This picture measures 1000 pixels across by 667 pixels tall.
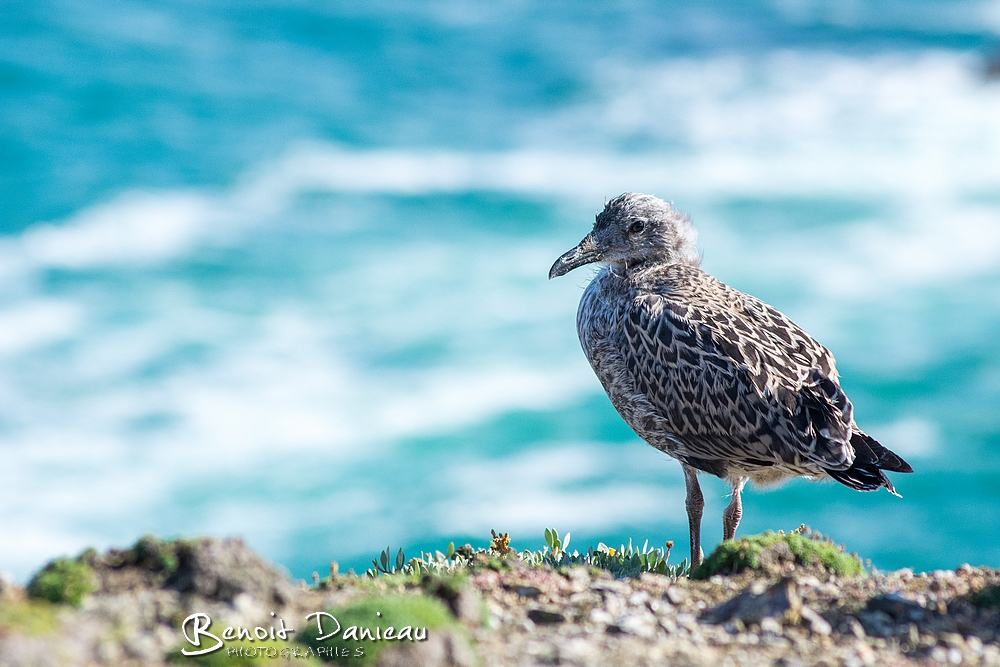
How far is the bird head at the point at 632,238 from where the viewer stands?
945cm

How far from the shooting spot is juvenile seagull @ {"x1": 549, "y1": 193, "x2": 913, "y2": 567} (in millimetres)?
7648

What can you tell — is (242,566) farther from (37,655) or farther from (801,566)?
(801,566)

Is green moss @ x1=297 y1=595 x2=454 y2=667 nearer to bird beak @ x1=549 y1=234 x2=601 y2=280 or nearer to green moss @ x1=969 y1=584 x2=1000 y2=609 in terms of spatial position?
green moss @ x1=969 y1=584 x2=1000 y2=609

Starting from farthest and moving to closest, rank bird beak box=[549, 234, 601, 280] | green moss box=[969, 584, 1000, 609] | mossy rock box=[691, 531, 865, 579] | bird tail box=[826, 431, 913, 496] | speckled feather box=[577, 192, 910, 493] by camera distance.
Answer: bird beak box=[549, 234, 601, 280] < speckled feather box=[577, 192, 910, 493] < bird tail box=[826, 431, 913, 496] < mossy rock box=[691, 531, 865, 579] < green moss box=[969, 584, 1000, 609]

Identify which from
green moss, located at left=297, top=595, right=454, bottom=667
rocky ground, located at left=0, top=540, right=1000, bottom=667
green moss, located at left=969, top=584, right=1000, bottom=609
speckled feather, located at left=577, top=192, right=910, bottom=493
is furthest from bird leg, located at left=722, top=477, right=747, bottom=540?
green moss, located at left=297, top=595, right=454, bottom=667

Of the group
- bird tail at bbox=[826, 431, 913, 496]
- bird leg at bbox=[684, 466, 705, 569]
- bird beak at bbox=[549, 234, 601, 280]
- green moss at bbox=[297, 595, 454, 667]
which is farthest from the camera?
bird beak at bbox=[549, 234, 601, 280]

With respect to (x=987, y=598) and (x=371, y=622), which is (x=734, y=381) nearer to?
(x=987, y=598)

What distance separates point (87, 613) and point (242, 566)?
788 millimetres

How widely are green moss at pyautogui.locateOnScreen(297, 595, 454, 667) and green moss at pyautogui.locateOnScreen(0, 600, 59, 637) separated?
1173 millimetres

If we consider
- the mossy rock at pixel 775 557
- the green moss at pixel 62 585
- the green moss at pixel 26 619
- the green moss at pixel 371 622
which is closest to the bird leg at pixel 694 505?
the mossy rock at pixel 775 557

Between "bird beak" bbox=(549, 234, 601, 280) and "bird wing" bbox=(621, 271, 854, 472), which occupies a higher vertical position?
"bird beak" bbox=(549, 234, 601, 280)

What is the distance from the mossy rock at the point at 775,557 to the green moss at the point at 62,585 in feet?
13.8

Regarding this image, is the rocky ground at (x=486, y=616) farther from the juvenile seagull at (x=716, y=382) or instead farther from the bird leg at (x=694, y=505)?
the bird leg at (x=694, y=505)

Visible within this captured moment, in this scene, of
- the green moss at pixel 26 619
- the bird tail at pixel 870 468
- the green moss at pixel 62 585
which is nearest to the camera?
the green moss at pixel 26 619
